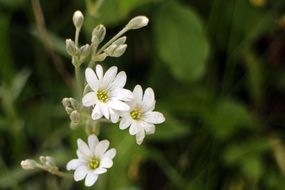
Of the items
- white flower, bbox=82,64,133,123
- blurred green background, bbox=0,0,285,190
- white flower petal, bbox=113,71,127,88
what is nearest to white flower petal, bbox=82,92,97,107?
white flower, bbox=82,64,133,123

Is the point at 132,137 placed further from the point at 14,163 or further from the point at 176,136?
the point at 14,163

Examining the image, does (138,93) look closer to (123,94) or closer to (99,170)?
(123,94)

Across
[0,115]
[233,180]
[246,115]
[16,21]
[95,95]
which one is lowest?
[233,180]

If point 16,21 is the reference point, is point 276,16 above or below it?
below

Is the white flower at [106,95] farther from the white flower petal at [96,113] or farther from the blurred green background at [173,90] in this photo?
the blurred green background at [173,90]

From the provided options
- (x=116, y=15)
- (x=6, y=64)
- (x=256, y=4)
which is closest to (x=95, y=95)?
(x=116, y=15)

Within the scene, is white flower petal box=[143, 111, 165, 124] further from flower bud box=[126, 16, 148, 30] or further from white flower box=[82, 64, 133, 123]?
flower bud box=[126, 16, 148, 30]

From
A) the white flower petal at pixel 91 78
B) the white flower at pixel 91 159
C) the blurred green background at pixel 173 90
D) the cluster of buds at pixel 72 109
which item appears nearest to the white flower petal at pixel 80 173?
the white flower at pixel 91 159

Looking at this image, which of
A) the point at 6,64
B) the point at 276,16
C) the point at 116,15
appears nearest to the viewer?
the point at 116,15
